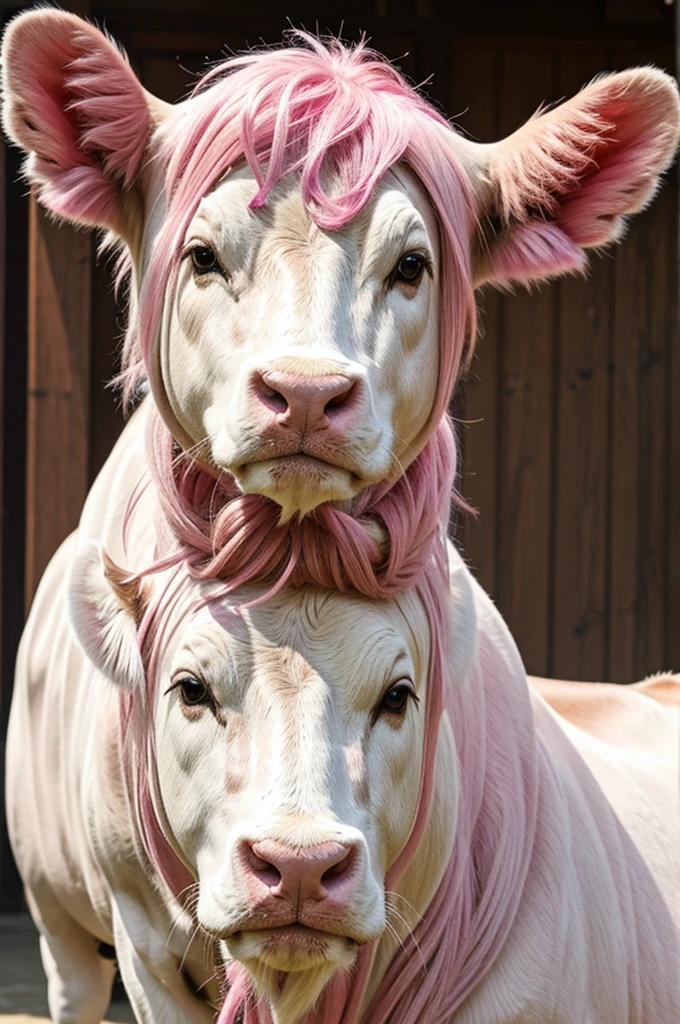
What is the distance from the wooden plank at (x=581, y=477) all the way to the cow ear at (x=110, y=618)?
11.1 feet

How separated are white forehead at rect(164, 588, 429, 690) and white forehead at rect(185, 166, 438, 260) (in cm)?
47

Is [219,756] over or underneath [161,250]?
underneath

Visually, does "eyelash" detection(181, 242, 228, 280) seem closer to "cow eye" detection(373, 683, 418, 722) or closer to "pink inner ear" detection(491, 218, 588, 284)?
"pink inner ear" detection(491, 218, 588, 284)

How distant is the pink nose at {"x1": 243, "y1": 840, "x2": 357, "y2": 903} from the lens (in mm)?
1776

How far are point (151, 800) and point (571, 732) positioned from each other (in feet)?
3.17

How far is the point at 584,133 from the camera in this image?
206cm

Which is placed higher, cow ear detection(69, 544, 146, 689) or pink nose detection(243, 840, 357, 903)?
cow ear detection(69, 544, 146, 689)

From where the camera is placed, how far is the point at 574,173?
82.5 inches

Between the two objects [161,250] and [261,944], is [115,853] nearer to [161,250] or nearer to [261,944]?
[261,944]

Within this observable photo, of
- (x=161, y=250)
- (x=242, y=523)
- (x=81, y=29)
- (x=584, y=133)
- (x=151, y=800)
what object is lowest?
(x=151, y=800)

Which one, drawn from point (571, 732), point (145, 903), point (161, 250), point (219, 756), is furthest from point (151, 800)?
point (571, 732)

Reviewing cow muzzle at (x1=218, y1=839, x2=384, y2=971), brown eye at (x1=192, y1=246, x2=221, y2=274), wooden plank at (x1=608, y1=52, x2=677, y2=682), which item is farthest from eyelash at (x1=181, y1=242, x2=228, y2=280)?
wooden plank at (x1=608, y1=52, x2=677, y2=682)

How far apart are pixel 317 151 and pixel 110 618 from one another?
0.74 m

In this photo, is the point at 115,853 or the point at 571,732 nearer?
the point at 115,853
